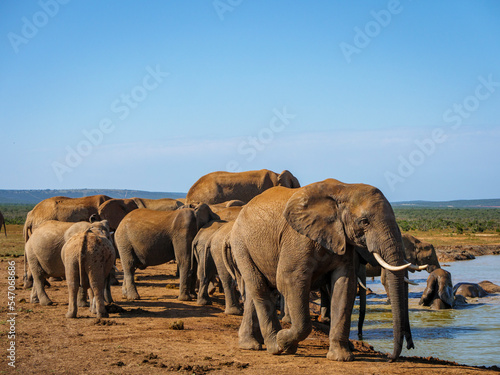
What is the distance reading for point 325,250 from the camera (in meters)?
8.32

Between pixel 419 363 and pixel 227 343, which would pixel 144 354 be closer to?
pixel 227 343

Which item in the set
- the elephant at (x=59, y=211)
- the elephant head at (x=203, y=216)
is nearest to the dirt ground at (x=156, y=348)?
the elephant head at (x=203, y=216)

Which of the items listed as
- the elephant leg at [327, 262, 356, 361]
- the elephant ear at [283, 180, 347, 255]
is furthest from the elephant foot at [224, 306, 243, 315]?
the elephant ear at [283, 180, 347, 255]

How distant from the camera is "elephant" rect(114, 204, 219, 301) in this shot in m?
14.8

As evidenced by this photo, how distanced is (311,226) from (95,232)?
5.25 m

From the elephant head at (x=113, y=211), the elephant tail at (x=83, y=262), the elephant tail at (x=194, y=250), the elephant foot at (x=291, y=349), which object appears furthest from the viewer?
the elephant head at (x=113, y=211)

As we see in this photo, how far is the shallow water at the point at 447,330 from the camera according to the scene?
11406 millimetres

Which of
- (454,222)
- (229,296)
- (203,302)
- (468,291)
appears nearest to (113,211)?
(203,302)

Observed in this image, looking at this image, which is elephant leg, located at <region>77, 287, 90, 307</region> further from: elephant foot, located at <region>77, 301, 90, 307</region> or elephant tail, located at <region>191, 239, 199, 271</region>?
elephant tail, located at <region>191, 239, 199, 271</region>

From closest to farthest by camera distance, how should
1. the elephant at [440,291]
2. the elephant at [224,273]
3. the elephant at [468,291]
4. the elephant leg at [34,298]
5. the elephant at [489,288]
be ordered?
the elephant at [224,273]
the elephant leg at [34,298]
the elephant at [440,291]
the elephant at [468,291]
the elephant at [489,288]

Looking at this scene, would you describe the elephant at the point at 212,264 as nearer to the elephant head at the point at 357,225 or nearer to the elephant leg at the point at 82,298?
the elephant leg at the point at 82,298

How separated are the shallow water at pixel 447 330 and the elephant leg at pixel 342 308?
3319mm

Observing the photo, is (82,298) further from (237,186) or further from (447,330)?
(237,186)

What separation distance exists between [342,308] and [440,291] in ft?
29.5
